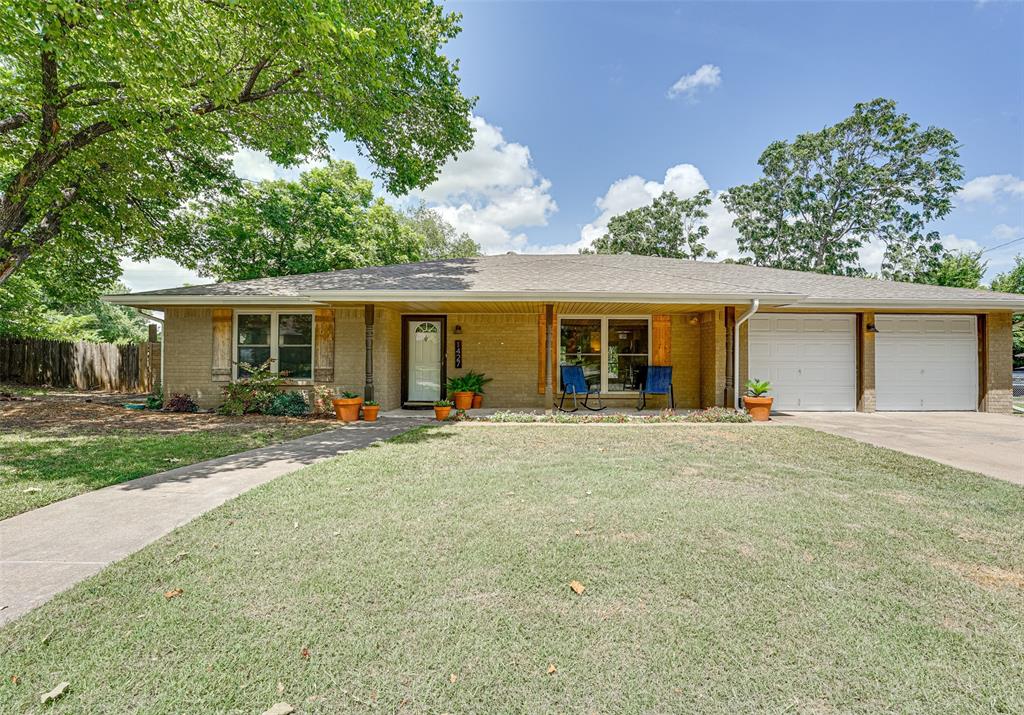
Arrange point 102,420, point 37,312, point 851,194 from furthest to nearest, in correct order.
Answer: point 851,194 < point 37,312 < point 102,420

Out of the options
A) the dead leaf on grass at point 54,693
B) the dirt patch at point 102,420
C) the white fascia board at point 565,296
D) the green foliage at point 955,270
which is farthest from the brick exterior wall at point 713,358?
the green foliage at point 955,270

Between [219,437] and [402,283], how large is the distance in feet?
13.9

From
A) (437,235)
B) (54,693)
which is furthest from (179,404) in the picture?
(437,235)

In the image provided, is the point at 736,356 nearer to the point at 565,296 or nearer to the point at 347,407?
the point at 565,296

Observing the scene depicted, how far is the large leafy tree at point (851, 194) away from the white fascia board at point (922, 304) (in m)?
16.6

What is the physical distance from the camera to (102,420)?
8234 millimetres

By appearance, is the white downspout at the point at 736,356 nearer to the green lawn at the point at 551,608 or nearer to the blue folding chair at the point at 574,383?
the blue folding chair at the point at 574,383

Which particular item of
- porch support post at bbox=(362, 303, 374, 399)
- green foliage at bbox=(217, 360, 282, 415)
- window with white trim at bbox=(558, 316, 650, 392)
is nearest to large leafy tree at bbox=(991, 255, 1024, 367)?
window with white trim at bbox=(558, 316, 650, 392)

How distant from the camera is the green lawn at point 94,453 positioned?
4.07m

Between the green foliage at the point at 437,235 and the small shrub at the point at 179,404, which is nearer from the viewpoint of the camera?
the small shrub at the point at 179,404

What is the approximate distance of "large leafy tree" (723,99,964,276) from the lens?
22.1 meters

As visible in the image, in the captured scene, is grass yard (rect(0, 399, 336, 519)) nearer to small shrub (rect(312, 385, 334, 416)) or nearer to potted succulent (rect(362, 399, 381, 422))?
potted succulent (rect(362, 399, 381, 422))

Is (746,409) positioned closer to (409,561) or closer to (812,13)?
(409,561)

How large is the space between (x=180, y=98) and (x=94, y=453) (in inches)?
212
